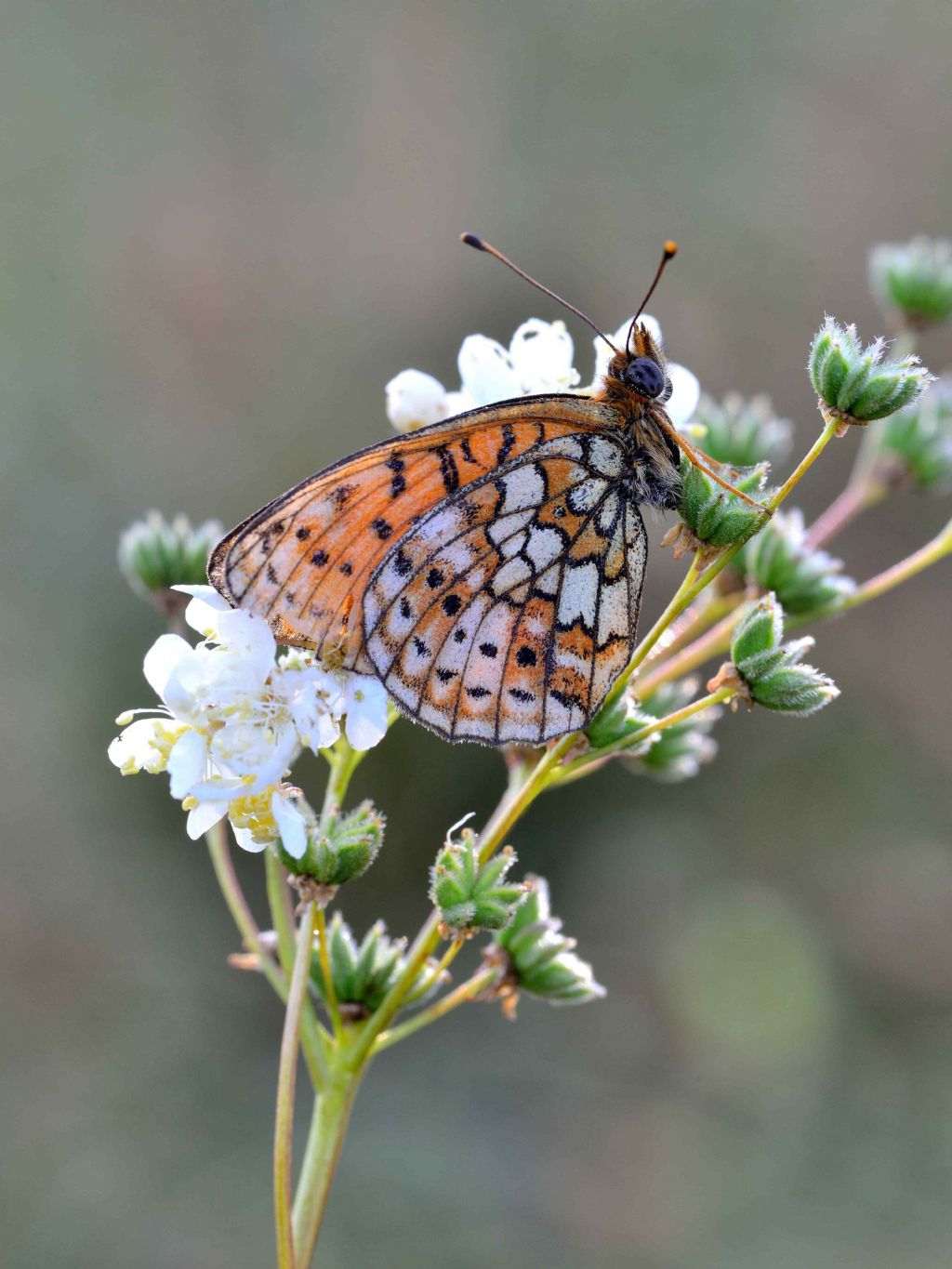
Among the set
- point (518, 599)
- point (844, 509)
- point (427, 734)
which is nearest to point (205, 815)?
point (518, 599)

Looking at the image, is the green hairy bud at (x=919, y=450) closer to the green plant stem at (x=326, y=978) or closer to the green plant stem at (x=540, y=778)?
the green plant stem at (x=540, y=778)

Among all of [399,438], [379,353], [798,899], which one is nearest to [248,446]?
[379,353]

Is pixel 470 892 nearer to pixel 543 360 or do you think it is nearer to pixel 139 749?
pixel 139 749

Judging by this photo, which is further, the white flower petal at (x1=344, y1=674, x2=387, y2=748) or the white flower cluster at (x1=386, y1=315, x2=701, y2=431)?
the white flower cluster at (x1=386, y1=315, x2=701, y2=431)

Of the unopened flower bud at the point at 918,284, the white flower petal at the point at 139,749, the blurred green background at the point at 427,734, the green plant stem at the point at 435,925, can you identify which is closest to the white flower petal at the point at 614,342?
the green plant stem at the point at 435,925

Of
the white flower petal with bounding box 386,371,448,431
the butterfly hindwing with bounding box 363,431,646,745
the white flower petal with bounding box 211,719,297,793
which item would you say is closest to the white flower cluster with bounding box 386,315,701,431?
the white flower petal with bounding box 386,371,448,431

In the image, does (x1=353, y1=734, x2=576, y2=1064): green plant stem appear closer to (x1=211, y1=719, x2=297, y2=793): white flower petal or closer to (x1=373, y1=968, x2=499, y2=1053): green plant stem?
(x1=373, y1=968, x2=499, y2=1053): green plant stem
